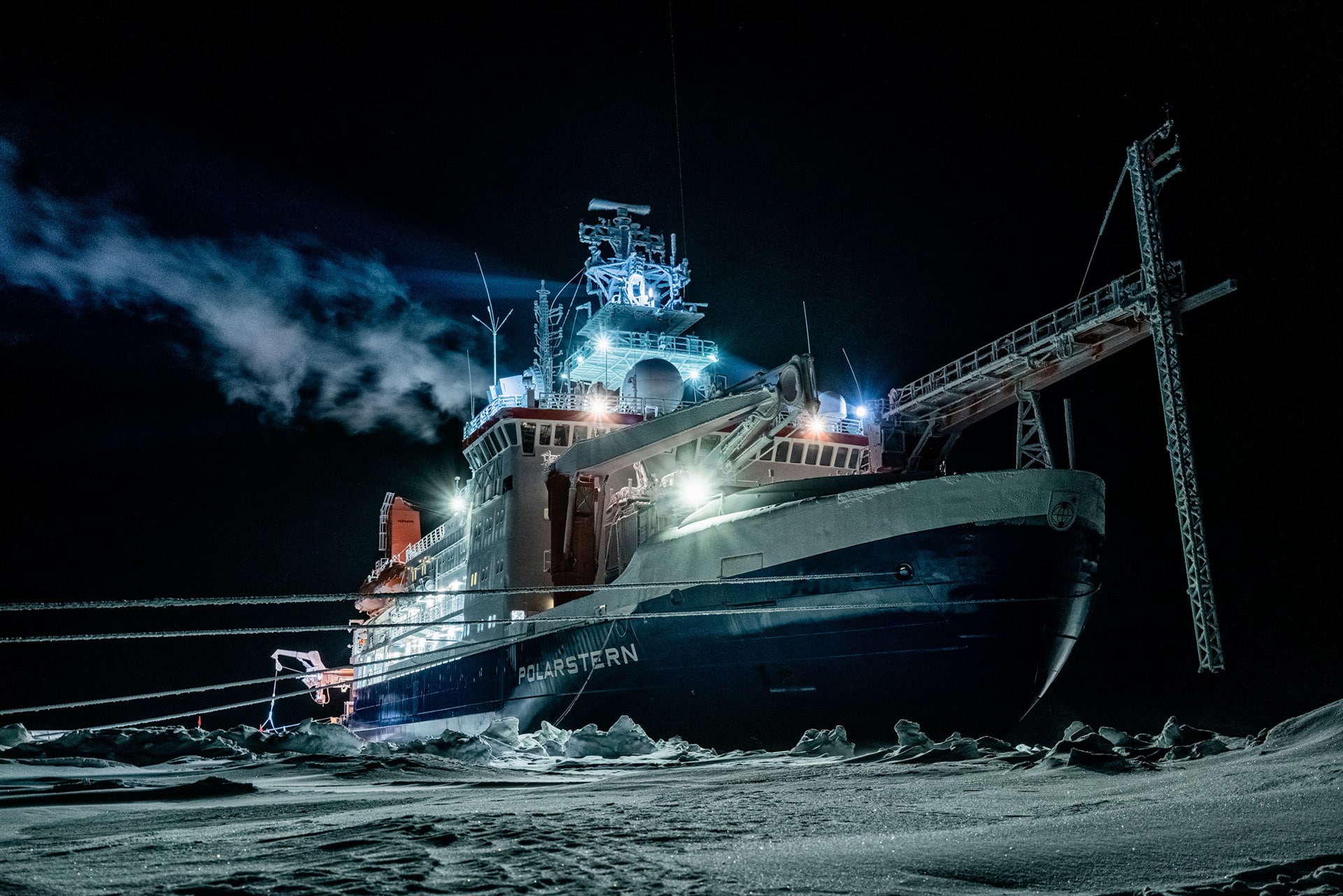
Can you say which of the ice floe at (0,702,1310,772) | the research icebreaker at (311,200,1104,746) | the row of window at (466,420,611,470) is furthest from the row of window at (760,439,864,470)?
the ice floe at (0,702,1310,772)

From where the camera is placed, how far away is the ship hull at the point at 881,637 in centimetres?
1361

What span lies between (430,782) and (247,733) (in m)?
5.86

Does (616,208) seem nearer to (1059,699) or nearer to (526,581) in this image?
(526,581)

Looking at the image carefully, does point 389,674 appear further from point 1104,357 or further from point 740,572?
point 1104,357

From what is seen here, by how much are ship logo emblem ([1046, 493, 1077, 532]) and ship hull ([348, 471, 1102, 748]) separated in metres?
0.04

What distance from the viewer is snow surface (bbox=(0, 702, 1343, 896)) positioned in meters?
3.00

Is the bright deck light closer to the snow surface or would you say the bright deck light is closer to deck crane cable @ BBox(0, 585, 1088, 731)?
deck crane cable @ BBox(0, 585, 1088, 731)

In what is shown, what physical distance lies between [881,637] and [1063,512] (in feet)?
11.0

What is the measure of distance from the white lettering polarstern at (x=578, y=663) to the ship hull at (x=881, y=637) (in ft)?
1.49

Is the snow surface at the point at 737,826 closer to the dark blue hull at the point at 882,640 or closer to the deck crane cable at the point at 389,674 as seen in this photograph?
the deck crane cable at the point at 389,674

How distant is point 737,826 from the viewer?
4211mm

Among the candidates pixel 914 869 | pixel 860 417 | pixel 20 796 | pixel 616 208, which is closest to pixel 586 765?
pixel 20 796

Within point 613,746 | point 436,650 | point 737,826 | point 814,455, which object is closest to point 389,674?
point 436,650

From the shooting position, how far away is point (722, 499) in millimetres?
16562
